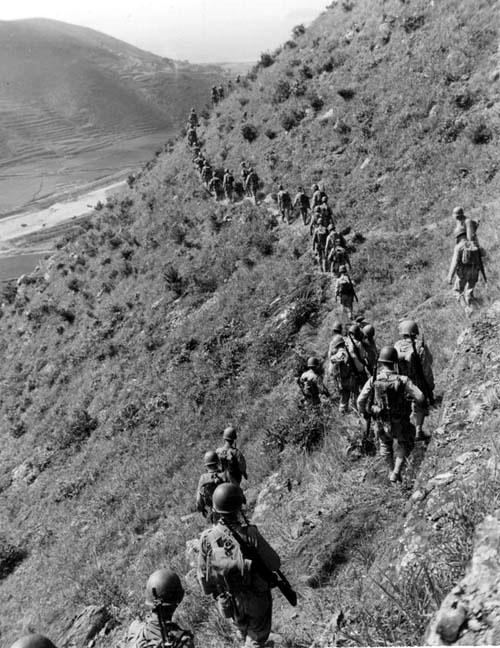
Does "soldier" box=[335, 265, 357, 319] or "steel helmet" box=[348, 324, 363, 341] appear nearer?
"steel helmet" box=[348, 324, 363, 341]

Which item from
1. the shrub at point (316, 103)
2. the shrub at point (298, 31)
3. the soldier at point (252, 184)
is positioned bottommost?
the soldier at point (252, 184)

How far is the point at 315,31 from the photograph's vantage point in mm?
35188

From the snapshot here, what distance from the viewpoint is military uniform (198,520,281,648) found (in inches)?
166

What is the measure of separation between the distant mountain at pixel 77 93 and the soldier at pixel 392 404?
473 ft

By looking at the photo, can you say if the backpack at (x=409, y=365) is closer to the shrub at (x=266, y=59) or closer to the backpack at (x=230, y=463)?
the backpack at (x=230, y=463)

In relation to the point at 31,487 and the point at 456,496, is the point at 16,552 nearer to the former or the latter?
the point at 31,487

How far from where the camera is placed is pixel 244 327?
56.4 feet

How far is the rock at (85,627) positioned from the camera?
24.7ft

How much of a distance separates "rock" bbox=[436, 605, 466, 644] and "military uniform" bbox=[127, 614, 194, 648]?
1734mm

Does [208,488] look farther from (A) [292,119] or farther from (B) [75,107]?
(B) [75,107]

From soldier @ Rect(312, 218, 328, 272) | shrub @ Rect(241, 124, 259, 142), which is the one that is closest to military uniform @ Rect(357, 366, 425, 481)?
soldier @ Rect(312, 218, 328, 272)

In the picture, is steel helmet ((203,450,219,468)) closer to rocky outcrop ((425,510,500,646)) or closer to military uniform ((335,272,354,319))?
rocky outcrop ((425,510,500,646))

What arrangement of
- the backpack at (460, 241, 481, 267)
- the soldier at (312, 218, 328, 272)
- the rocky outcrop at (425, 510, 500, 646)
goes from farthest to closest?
the soldier at (312, 218, 328, 272) → the backpack at (460, 241, 481, 267) → the rocky outcrop at (425, 510, 500, 646)

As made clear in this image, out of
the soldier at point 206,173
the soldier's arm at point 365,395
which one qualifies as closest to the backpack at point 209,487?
the soldier's arm at point 365,395
